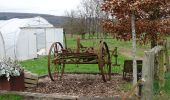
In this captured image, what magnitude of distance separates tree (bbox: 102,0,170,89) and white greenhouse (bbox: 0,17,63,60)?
38.8 ft

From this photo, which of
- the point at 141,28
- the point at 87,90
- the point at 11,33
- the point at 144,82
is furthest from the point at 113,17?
the point at 11,33

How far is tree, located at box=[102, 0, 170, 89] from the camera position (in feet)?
30.4

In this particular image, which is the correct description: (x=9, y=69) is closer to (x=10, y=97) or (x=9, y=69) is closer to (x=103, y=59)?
(x=10, y=97)

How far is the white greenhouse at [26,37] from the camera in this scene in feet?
75.9

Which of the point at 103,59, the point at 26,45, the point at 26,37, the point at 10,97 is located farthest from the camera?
the point at 26,37

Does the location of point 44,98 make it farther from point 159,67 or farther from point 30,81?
point 159,67

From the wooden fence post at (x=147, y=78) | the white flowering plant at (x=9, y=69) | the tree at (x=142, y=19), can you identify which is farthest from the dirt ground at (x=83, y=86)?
the wooden fence post at (x=147, y=78)

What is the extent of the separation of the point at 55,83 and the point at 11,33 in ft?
41.9

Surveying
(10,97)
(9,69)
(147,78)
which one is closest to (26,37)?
(9,69)

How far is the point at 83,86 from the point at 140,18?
2.27m

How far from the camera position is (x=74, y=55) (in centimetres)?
1090

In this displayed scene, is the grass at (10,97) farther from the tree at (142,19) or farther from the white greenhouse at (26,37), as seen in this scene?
the white greenhouse at (26,37)

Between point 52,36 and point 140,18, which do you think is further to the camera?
point 52,36

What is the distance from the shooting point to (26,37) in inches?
952
